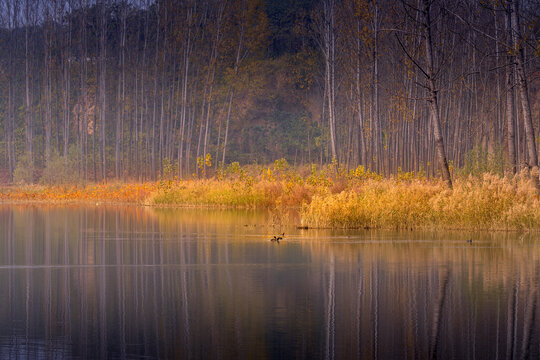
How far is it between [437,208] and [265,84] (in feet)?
177

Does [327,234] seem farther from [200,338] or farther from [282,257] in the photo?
[200,338]

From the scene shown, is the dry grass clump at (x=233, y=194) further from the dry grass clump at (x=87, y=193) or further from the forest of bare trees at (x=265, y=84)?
the forest of bare trees at (x=265, y=84)

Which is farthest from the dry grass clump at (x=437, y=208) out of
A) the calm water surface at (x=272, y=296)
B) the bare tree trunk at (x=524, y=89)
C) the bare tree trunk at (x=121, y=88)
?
the bare tree trunk at (x=121, y=88)

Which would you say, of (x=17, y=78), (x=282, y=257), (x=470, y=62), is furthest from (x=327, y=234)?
(x=17, y=78)

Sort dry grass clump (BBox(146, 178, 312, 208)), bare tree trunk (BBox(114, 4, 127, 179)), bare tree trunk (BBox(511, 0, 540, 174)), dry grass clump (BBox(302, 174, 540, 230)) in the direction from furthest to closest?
bare tree trunk (BBox(114, 4, 127, 179)) → dry grass clump (BBox(146, 178, 312, 208)) → bare tree trunk (BBox(511, 0, 540, 174)) → dry grass clump (BBox(302, 174, 540, 230))

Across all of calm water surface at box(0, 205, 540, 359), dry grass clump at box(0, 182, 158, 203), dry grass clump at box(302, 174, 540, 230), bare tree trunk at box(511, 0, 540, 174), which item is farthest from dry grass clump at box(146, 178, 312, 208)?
calm water surface at box(0, 205, 540, 359)

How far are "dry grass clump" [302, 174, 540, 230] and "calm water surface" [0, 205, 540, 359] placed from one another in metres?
1.52

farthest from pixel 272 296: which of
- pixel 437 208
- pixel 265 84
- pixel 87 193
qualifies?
pixel 265 84

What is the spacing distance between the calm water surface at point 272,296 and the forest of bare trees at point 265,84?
10.2 metres

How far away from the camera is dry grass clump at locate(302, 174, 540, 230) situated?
2267 centimetres

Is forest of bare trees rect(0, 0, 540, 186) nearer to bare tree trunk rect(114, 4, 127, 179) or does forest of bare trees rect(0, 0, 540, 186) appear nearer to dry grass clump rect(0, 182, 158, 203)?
bare tree trunk rect(114, 4, 127, 179)

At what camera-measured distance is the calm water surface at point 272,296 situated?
29.1 ft

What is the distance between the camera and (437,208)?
23.3 metres

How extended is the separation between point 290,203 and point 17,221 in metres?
11.3
